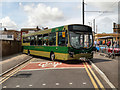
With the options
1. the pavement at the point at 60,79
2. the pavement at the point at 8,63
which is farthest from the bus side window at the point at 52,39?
the pavement at the point at 60,79

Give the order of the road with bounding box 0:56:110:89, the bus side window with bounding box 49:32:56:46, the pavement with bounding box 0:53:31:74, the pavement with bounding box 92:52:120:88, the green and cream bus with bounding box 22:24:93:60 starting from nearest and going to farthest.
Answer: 1. the road with bounding box 0:56:110:89
2. the pavement with bounding box 92:52:120:88
3. the pavement with bounding box 0:53:31:74
4. the green and cream bus with bounding box 22:24:93:60
5. the bus side window with bounding box 49:32:56:46

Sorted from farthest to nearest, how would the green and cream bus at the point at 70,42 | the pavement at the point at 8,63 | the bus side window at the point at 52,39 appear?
1. the bus side window at the point at 52,39
2. the green and cream bus at the point at 70,42
3. the pavement at the point at 8,63

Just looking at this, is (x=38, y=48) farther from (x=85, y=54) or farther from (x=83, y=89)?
(x=83, y=89)

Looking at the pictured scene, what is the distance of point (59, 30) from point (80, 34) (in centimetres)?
179

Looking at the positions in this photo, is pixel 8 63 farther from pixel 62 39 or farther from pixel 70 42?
pixel 70 42

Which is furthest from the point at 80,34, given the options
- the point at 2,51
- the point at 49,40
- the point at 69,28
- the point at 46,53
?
the point at 2,51

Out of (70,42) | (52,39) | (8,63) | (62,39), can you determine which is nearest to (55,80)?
(70,42)

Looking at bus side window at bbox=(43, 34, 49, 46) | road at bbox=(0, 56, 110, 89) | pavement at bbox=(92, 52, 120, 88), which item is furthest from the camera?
bus side window at bbox=(43, 34, 49, 46)

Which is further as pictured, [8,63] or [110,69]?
[8,63]

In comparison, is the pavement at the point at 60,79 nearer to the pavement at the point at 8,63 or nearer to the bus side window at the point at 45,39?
the pavement at the point at 8,63

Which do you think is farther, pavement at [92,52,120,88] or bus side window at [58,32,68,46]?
bus side window at [58,32,68,46]

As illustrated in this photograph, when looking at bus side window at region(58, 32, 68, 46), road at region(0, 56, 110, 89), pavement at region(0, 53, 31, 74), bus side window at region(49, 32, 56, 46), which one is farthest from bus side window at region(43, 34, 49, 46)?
road at region(0, 56, 110, 89)

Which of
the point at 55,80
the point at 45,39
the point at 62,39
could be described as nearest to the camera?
the point at 55,80

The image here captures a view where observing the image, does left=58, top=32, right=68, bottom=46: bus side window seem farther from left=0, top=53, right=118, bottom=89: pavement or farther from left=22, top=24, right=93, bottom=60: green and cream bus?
left=0, top=53, right=118, bottom=89: pavement
